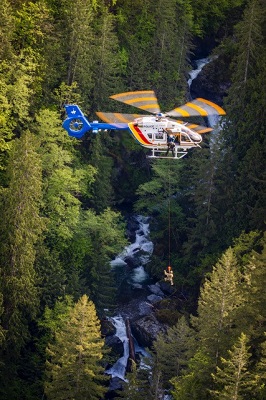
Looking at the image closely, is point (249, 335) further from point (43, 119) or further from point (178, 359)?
point (43, 119)

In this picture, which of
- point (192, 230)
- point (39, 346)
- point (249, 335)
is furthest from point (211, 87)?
point (249, 335)

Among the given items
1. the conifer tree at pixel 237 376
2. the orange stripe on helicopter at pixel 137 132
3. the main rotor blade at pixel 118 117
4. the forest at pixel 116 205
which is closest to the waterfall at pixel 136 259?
the forest at pixel 116 205

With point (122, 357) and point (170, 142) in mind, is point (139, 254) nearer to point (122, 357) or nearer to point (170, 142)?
point (122, 357)

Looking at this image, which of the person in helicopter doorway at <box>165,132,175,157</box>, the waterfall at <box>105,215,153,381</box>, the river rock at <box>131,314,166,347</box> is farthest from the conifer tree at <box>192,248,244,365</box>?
the waterfall at <box>105,215,153,381</box>

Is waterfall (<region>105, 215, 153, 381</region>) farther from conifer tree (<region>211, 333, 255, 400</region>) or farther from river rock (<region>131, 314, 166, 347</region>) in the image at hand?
conifer tree (<region>211, 333, 255, 400</region>)

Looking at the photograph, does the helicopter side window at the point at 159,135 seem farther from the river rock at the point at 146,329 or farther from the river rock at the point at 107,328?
the river rock at the point at 107,328

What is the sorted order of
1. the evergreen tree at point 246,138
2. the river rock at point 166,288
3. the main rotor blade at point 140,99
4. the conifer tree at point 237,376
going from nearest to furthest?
1. the conifer tree at point 237,376
2. the main rotor blade at point 140,99
3. the evergreen tree at point 246,138
4. the river rock at point 166,288
